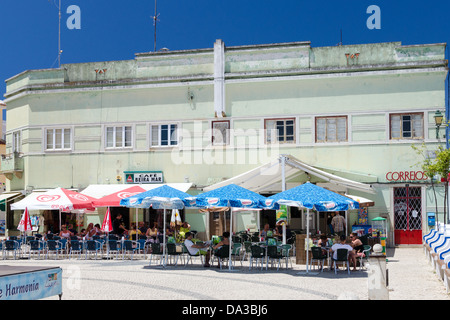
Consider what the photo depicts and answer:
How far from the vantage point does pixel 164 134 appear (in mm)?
26438

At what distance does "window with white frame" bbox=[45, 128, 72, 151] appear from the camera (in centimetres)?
2772

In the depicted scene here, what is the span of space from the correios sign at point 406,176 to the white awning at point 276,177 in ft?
5.84

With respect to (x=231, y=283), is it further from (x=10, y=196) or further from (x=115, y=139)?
(x=10, y=196)

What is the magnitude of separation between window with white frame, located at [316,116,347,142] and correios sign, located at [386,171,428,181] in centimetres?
243

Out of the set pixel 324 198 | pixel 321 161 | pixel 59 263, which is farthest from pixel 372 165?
pixel 59 263

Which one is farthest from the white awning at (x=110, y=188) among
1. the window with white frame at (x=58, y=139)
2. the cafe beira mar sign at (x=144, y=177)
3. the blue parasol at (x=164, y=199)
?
the blue parasol at (x=164, y=199)

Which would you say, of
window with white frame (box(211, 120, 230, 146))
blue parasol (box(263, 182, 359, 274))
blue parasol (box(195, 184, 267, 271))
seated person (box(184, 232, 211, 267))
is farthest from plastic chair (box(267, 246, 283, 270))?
window with white frame (box(211, 120, 230, 146))

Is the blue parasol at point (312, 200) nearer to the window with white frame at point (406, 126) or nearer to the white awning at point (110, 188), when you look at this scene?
the window with white frame at point (406, 126)

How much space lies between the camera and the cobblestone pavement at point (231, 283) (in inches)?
458

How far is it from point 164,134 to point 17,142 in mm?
8075

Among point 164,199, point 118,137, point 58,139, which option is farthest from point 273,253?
point 58,139

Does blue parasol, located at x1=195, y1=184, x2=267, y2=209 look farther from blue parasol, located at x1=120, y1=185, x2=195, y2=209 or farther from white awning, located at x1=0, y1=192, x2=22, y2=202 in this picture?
white awning, located at x1=0, y1=192, x2=22, y2=202

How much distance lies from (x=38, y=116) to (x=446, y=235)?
19980 millimetres
